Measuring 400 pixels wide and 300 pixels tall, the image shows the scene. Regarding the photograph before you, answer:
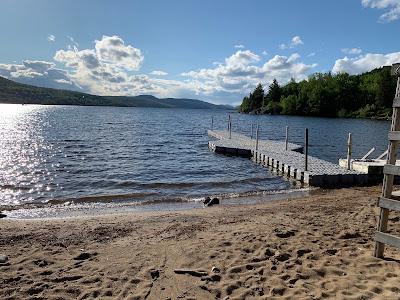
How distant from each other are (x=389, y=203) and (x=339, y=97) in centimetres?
12657

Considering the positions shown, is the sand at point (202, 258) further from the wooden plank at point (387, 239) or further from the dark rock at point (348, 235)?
the wooden plank at point (387, 239)

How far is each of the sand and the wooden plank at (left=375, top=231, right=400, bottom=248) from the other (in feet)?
1.29

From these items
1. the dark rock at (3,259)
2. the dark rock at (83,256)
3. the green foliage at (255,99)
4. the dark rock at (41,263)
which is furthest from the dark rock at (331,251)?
the green foliage at (255,99)

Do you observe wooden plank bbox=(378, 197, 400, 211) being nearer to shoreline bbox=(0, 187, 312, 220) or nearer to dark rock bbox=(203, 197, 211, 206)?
shoreline bbox=(0, 187, 312, 220)

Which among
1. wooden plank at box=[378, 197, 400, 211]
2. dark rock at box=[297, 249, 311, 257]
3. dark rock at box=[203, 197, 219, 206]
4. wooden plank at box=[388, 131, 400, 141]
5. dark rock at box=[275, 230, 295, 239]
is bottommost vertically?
dark rock at box=[203, 197, 219, 206]

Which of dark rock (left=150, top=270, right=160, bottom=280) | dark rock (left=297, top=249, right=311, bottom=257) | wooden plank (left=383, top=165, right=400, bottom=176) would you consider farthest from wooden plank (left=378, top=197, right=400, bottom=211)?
dark rock (left=150, top=270, right=160, bottom=280)

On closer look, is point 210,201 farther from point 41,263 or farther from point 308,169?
point 41,263

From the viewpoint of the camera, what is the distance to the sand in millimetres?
5980

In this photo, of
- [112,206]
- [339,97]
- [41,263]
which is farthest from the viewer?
[339,97]

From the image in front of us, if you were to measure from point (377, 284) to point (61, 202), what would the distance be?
12477 mm

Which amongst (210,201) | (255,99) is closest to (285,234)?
(210,201)

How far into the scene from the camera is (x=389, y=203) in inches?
261

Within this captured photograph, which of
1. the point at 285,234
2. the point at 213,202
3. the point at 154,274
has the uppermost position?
the point at 285,234

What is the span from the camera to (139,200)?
1552cm
